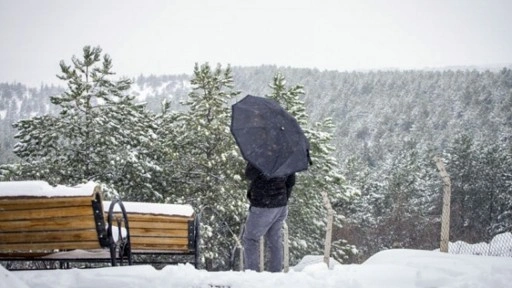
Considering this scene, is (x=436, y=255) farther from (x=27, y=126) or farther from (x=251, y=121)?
(x=27, y=126)

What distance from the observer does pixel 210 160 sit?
17062 millimetres

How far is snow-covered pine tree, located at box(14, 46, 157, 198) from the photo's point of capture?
50.5 ft

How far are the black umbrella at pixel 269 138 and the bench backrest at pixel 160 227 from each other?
1339mm

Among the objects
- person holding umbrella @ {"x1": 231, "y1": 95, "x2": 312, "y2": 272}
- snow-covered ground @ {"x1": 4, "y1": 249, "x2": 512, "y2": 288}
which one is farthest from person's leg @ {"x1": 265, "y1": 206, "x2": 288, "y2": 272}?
snow-covered ground @ {"x1": 4, "y1": 249, "x2": 512, "y2": 288}

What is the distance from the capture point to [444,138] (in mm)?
98125

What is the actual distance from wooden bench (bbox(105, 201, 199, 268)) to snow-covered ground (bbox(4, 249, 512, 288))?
1.60m

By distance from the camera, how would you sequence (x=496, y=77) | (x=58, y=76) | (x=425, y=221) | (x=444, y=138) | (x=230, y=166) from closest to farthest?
1. (x=58, y=76)
2. (x=230, y=166)
3. (x=425, y=221)
4. (x=444, y=138)
5. (x=496, y=77)

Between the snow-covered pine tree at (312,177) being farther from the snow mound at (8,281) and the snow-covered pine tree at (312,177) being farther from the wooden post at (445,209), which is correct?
the snow mound at (8,281)

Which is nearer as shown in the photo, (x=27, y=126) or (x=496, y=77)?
(x=27, y=126)

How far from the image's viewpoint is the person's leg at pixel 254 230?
420 cm

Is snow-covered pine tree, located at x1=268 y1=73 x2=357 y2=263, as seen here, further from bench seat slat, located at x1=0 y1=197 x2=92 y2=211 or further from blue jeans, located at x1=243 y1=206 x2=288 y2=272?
bench seat slat, located at x1=0 y1=197 x2=92 y2=211

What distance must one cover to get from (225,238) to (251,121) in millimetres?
14223

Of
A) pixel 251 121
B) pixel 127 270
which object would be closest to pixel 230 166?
pixel 251 121

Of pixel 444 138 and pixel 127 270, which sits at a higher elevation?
pixel 127 270
